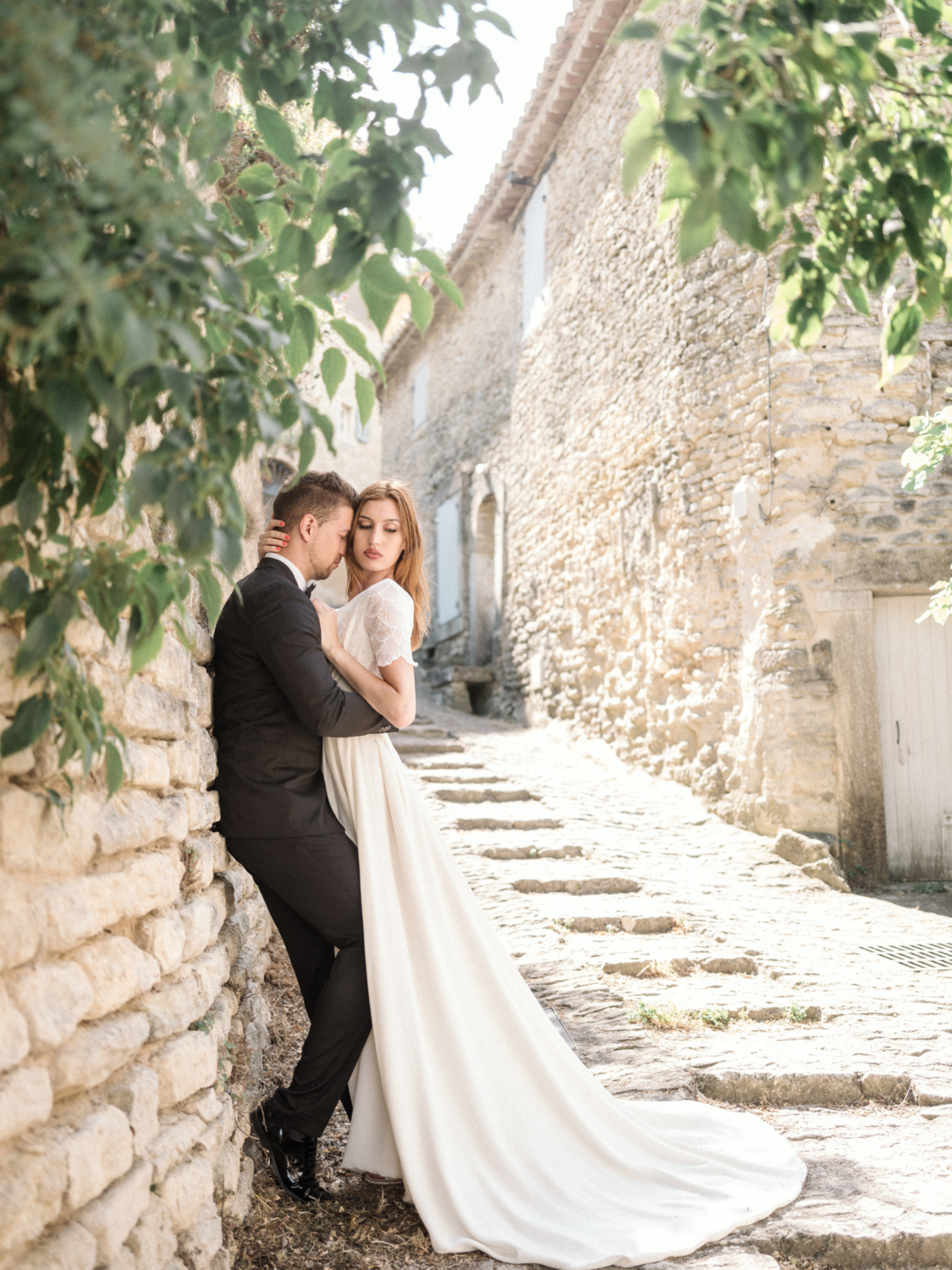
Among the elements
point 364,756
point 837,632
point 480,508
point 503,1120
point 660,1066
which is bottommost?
point 660,1066

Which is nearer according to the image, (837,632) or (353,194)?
A: (353,194)

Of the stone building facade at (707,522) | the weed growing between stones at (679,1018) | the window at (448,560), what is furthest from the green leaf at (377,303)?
the window at (448,560)

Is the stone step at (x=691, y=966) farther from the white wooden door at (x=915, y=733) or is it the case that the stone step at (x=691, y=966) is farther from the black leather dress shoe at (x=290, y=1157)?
the white wooden door at (x=915, y=733)

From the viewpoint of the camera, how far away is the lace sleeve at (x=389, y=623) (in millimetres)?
2432

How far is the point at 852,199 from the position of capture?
141 centimetres

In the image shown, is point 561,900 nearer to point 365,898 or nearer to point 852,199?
point 365,898

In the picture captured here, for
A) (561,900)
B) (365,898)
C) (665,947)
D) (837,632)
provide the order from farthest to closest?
(837,632)
(561,900)
(665,947)
(365,898)

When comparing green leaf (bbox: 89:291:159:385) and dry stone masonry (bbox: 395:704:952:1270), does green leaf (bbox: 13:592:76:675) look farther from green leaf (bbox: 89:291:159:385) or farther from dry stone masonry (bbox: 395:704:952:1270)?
dry stone masonry (bbox: 395:704:952:1270)

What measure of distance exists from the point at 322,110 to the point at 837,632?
562cm

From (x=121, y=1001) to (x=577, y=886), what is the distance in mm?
4113

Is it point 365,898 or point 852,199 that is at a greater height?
point 852,199

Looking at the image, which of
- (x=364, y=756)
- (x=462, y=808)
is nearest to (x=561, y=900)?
(x=462, y=808)

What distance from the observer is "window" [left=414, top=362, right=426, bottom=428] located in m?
15.3

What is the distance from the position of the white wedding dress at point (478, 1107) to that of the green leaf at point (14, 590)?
49.1 inches
